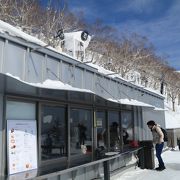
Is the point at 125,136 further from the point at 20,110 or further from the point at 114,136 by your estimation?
the point at 20,110

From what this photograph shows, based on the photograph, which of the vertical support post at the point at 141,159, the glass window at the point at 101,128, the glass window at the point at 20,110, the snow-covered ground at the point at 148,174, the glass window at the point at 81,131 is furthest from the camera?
the vertical support post at the point at 141,159

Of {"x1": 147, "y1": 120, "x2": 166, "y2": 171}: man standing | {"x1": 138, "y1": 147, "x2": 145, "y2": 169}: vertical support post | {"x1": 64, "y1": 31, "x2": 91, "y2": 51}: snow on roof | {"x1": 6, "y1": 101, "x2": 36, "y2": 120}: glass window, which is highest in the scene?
{"x1": 64, "y1": 31, "x2": 91, "y2": 51}: snow on roof

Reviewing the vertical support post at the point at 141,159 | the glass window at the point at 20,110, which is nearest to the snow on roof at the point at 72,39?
the glass window at the point at 20,110

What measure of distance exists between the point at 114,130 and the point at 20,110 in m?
5.62

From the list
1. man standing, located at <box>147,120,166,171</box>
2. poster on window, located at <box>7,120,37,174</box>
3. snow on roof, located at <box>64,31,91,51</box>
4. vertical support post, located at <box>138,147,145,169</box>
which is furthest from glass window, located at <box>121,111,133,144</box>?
poster on window, located at <box>7,120,37,174</box>

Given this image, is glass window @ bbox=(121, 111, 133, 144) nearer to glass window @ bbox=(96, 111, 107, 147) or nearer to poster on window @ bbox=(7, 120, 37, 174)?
glass window @ bbox=(96, 111, 107, 147)

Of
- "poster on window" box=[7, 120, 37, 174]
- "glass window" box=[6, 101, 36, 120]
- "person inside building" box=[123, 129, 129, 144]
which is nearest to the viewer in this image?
"poster on window" box=[7, 120, 37, 174]

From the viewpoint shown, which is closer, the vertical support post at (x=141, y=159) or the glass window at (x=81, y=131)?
the glass window at (x=81, y=131)

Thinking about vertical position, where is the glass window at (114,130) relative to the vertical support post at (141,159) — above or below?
above

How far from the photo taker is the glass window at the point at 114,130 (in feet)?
37.2

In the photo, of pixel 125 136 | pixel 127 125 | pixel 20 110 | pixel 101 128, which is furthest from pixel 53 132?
pixel 127 125

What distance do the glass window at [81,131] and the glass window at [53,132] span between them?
0.43 m

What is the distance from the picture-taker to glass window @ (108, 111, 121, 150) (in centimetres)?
1134

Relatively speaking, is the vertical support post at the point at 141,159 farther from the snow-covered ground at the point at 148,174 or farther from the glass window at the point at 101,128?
the glass window at the point at 101,128
